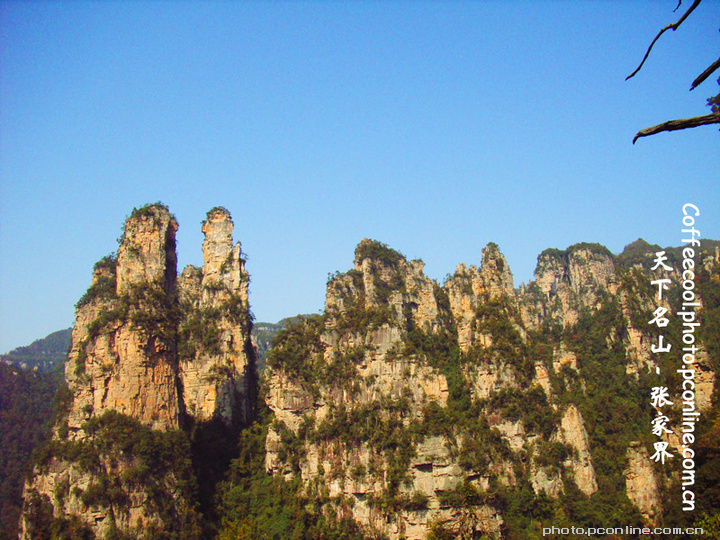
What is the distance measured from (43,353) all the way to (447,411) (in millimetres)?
145341

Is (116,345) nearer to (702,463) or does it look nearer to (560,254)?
(702,463)

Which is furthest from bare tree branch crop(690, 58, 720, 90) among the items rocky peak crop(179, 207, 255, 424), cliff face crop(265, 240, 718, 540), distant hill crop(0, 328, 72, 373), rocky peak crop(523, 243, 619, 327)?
distant hill crop(0, 328, 72, 373)

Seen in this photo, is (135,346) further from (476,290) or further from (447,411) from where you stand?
(476,290)

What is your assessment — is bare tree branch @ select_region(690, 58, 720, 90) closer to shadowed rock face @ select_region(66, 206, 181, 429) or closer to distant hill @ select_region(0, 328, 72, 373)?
shadowed rock face @ select_region(66, 206, 181, 429)

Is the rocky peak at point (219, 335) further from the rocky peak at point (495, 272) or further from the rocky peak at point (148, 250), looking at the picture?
the rocky peak at point (495, 272)

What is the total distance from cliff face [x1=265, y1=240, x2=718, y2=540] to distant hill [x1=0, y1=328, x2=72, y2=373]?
105011mm

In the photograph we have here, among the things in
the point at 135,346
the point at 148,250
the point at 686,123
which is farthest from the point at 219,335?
the point at 686,123

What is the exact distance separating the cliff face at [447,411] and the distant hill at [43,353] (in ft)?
345

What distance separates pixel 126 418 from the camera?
31.8m

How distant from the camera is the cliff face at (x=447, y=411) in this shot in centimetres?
3562

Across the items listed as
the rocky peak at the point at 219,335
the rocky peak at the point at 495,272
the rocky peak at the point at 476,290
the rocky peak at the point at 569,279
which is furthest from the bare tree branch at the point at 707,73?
the rocky peak at the point at 569,279

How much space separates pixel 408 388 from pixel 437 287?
15616 mm

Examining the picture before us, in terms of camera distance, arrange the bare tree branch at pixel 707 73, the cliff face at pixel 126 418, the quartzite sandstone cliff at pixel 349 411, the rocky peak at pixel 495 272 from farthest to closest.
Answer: the rocky peak at pixel 495 272, the quartzite sandstone cliff at pixel 349 411, the cliff face at pixel 126 418, the bare tree branch at pixel 707 73

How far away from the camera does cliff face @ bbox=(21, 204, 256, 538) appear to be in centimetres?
3027
